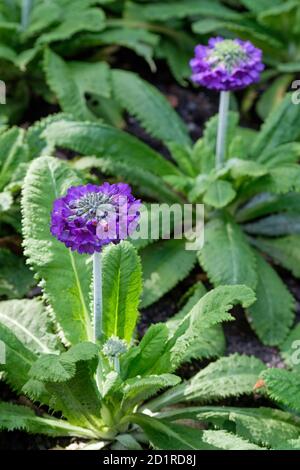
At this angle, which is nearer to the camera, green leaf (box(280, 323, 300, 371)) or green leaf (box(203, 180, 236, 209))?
green leaf (box(280, 323, 300, 371))

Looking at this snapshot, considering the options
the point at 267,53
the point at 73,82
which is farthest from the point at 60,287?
the point at 267,53

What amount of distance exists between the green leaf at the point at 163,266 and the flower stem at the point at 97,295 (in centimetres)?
79

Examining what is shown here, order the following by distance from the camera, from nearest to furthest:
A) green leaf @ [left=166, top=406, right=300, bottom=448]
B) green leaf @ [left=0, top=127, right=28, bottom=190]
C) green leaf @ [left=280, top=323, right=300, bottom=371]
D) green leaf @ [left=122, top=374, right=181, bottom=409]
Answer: green leaf @ [left=122, top=374, right=181, bottom=409], green leaf @ [left=166, top=406, right=300, bottom=448], green leaf @ [left=280, top=323, right=300, bottom=371], green leaf @ [left=0, top=127, right=28, bottom=190]

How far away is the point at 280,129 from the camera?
4.55m

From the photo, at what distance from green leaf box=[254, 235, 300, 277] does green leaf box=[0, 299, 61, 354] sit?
1.35 metres

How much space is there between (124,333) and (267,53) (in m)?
3.04

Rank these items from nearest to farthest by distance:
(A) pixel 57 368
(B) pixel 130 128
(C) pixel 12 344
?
(A) pixel 57 368
(C) pixel 12 344
(B) pixel 130 128

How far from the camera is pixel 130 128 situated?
5406mm

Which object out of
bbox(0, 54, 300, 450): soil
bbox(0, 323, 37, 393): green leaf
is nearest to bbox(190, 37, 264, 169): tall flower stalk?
bbox(0, 54, 300, 450): soil

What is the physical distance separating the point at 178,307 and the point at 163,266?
24cm

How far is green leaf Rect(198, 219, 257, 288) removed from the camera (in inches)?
154

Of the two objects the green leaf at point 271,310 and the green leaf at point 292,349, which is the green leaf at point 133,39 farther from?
the green leaf at point 292,349

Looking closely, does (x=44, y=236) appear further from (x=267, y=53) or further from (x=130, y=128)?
(x=267, y=53)

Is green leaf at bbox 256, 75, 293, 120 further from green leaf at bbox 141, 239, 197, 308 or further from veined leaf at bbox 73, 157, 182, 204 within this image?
green leaf at bbox 141, 239, 197, 308
